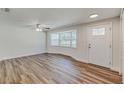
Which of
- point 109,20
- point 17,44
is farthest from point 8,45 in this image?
point 109,20

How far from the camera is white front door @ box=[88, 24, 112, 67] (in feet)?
13.7

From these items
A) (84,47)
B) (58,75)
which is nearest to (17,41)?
(84,47)

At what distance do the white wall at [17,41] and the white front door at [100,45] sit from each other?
442 centimetres

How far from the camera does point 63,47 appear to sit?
7.44m

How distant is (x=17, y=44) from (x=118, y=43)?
5675 mm

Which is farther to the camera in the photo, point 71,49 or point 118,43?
point 71,49

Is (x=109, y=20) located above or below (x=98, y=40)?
above

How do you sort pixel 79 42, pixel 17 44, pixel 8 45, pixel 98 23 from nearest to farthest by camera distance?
pixel 98 23, pixel 79 42, pixel 8 45, pixel 17 44

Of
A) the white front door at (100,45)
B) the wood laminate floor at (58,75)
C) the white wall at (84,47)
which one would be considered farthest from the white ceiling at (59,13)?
the wood laminate floor at (58,75)

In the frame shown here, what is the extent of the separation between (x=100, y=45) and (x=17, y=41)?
197 inches

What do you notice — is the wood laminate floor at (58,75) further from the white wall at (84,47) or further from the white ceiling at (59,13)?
the white ceiling at (59,13)

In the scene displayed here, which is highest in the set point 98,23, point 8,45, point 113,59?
point 98,23
